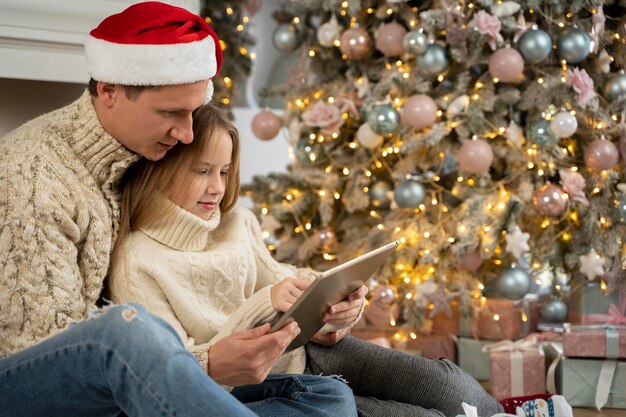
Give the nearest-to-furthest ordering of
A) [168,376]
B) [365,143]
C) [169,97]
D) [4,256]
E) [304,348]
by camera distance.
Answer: [168,376] < [4,256] < [169,97] < [304,348] < [365,143]

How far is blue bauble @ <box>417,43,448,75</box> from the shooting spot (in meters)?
2.57

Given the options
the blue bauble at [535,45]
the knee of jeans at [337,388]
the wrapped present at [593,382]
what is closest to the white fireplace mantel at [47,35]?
the knee of jeans at [337,388]

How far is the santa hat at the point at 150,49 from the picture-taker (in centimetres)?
143

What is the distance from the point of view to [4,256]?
4.33 ft

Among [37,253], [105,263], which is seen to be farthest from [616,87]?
Result: [37,253]

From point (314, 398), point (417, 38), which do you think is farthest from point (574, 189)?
point (314, 398)

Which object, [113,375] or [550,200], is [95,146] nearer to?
[113,375]

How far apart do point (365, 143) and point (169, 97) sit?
1.32 metres

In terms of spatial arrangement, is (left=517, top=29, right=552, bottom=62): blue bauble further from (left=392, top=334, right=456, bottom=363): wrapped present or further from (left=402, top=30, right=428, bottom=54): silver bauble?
(left=392, top=334, right=456, bottom=363): wrapped present

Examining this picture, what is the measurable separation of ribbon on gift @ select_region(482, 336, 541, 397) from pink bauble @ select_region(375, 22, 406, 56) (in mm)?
915

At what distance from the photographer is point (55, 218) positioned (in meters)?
1.36

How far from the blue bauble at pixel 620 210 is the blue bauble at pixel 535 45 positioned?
1.50 feet

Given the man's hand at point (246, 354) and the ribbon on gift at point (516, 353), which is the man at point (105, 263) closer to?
the man's hand at point (246, 354)

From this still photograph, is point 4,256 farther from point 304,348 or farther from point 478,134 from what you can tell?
point 478,134
